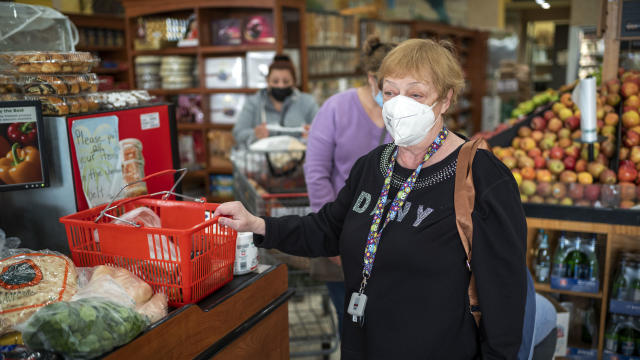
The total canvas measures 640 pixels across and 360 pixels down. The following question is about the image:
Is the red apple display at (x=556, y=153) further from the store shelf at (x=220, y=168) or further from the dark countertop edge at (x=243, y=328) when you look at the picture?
the store shelf at (x=220, y=168)

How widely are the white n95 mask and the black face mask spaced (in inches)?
109

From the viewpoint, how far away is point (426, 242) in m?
1.59

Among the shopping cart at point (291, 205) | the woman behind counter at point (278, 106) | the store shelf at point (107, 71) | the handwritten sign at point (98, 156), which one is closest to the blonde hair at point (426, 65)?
the handwritten sign at point (98, 156)

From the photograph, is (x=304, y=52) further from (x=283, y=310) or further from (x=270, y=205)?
(x=283, y=310)

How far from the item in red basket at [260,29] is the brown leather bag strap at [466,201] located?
14.2 ft

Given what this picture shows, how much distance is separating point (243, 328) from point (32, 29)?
147 centimetres

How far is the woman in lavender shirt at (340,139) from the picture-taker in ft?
8.61

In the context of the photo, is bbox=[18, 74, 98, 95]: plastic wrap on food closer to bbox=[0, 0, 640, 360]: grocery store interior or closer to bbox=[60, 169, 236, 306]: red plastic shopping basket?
bbox=[0, 0, 640, 360]: grocery store interior

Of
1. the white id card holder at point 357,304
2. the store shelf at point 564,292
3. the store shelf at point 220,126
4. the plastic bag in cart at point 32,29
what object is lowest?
the store shelf at point 564,292

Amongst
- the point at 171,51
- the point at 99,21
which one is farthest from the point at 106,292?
the point at 99,21

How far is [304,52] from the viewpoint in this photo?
5.75 metres

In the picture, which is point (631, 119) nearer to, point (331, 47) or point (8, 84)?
point (8, 84)

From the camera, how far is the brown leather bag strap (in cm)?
156

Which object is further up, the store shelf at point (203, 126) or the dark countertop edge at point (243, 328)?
the store shelf at point (203, 126)
